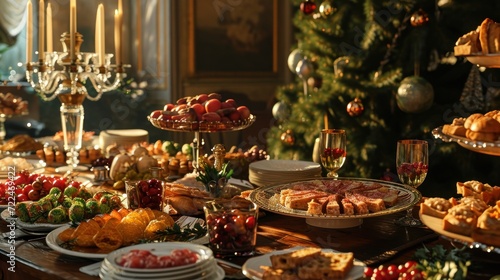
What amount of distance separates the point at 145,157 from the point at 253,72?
4467 millimetres

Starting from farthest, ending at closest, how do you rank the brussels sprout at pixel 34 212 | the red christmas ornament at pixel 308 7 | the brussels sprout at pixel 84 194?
the red christmas ornament at pixel 308 7 < the brussels sprout at pixel 84 194 < the brussels sprout at pixel 34 212

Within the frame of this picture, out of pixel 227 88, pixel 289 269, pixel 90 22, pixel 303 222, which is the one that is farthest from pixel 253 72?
pixel 289 269

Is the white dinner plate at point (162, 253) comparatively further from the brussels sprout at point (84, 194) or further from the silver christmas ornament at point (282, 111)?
A: the silver christmas ornament at point (282, 111)

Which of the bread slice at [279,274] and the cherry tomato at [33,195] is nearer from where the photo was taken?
the bread slice at [279,274]

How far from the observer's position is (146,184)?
2395 millimetres

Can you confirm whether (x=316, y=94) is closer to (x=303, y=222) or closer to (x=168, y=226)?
(x=303, y=222)

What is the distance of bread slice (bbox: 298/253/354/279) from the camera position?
168 centimetres

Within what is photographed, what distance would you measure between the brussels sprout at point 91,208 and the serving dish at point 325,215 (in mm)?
526

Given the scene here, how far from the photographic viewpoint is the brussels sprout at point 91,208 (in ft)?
7.62

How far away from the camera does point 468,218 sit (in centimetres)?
180

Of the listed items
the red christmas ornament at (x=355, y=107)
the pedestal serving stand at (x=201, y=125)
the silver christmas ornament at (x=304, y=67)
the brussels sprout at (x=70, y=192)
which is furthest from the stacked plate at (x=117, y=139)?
the silver christmas ornament at (x=304, y=67)

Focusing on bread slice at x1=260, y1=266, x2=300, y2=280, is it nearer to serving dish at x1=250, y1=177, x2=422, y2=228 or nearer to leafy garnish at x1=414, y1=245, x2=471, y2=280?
leafy garnish at x1=414, y1=245, x2=471, y2=280

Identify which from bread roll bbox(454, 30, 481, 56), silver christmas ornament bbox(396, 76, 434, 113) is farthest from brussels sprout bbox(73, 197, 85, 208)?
silver christmas ornament bbox(396, 76, 434, 113)

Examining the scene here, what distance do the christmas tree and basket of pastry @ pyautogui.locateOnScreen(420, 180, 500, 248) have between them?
2286 millimetres
